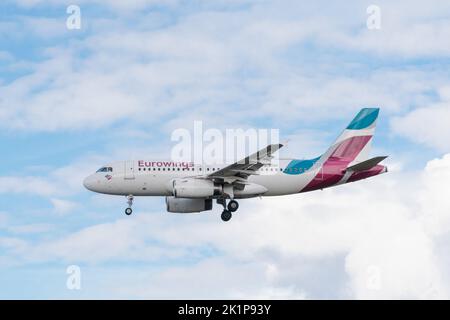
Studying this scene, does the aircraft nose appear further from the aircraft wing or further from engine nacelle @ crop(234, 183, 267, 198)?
engine nacelle @ crop(234, 183, 267, 198)

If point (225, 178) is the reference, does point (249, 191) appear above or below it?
below

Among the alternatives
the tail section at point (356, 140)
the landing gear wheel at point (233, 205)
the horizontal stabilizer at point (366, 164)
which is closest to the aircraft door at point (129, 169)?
the landing gear wheel at point (233, 205)

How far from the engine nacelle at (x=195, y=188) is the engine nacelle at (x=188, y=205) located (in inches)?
144

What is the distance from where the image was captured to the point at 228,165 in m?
69.2

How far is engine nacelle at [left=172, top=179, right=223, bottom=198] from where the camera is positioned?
69188 mm

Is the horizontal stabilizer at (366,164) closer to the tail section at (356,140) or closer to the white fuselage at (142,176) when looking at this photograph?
the tail section at (356,140)

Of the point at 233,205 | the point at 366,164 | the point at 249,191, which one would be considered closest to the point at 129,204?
the point at 233,205

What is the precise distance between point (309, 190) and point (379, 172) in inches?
228

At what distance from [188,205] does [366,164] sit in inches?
575

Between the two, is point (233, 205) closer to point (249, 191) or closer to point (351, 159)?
point (249, 191)

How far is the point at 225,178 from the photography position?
230 ft

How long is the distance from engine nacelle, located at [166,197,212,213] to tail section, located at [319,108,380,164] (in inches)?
392

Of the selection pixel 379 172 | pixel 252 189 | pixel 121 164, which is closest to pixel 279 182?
pixel 252 189

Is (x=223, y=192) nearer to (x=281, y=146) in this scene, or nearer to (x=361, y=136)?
(x=281, y=146)
